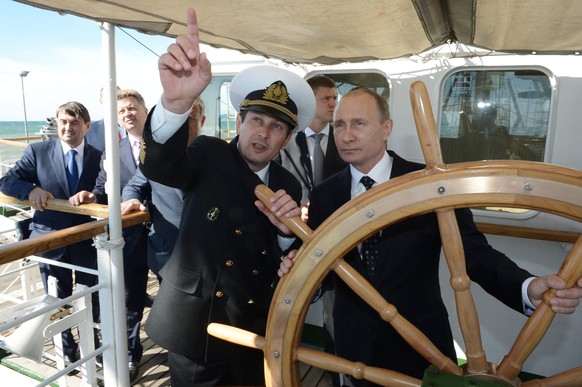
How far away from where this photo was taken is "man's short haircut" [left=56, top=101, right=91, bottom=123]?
2846 millimetres

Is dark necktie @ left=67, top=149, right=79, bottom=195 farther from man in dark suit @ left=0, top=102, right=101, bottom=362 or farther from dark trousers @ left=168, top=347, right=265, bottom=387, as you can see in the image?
dark trousers @ left=168, top=347, right=265, bottom=387

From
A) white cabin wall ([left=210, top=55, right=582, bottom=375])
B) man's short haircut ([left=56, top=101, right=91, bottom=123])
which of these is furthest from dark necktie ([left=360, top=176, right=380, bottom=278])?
man's short haircut ([left=56, top=101, right=91, bottom=123])

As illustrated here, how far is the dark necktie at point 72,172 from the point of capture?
9.24 ft

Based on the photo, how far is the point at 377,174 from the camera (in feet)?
4.70

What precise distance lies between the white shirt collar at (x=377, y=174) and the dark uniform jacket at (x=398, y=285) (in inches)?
0.8

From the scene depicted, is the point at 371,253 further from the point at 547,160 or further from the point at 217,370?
the point at 547,160

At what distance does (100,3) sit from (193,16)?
0.66 meters

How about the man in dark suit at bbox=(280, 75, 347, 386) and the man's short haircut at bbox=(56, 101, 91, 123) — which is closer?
the man's short haircut at bbox=(56, 101, 91, 123)

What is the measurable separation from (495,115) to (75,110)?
2.88 meters

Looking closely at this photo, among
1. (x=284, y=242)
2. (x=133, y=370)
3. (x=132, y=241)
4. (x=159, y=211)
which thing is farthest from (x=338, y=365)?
(x=133, y=370)

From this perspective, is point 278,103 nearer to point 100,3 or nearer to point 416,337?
point 100,3

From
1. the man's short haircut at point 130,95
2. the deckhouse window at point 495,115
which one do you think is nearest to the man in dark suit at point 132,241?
the man's short haircut at point 130,95

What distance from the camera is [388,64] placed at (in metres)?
3.28

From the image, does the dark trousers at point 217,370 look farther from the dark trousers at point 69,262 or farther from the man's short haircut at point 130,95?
the man's short haircut at point 130,95
